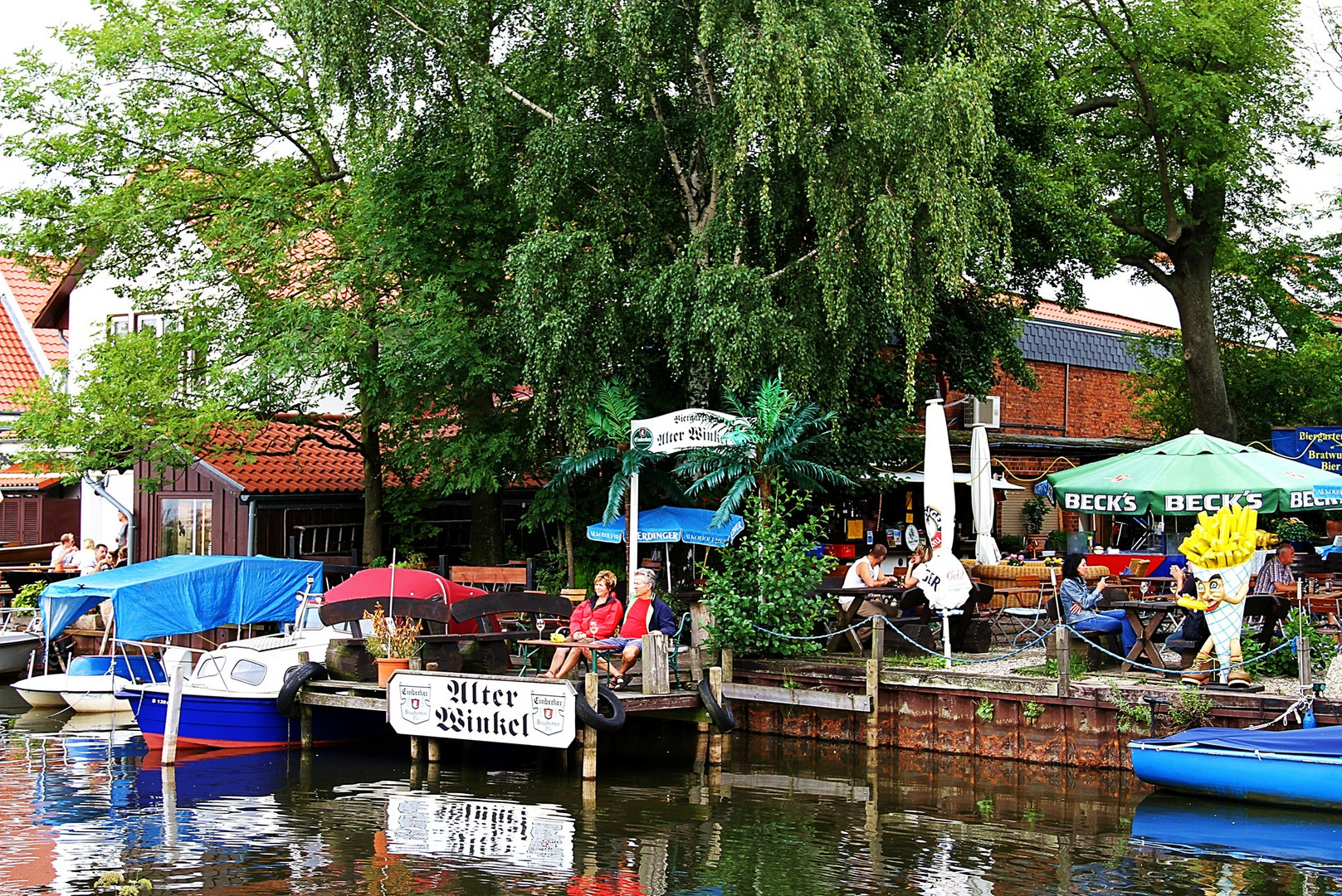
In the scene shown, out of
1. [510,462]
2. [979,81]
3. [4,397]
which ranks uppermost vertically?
[979,81]

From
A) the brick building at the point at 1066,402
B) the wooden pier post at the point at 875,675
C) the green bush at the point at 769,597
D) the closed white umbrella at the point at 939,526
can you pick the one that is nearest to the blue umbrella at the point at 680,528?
the green bush at the point at 769,597

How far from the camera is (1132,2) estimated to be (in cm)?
2895

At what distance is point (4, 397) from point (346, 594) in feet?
62.8

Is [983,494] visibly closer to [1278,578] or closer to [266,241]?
[1278,578]

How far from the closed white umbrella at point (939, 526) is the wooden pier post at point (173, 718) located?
30.4 ft

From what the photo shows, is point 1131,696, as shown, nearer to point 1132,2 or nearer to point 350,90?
point 350,90

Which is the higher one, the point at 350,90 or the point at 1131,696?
the point at 350,90

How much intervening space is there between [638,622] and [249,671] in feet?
17.0

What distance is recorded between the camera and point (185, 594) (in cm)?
1994

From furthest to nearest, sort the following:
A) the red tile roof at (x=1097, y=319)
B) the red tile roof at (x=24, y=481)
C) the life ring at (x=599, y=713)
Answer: the red tile roof at (x=1097, y=319) → the red tile roof at (x=24, y=481) → the life ring at (x=599, y=713)

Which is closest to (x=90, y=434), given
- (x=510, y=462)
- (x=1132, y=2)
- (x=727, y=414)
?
(x=510, y=462)

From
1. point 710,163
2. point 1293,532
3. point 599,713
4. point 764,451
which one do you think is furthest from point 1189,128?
point 599,713

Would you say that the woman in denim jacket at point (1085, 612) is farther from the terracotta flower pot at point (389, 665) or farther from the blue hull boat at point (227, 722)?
the blue hull boat at point (227, 722)

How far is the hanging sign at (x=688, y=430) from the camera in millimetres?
20469
